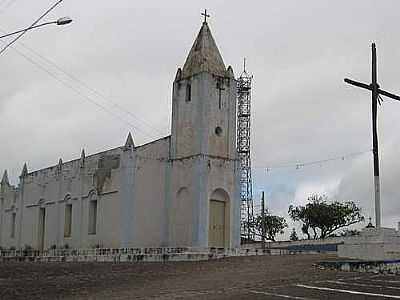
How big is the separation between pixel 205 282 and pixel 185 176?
630 inches

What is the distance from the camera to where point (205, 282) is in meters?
18.5

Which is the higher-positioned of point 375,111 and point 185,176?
point 375,111

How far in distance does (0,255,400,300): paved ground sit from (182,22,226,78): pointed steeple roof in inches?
509

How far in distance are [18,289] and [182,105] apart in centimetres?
1837

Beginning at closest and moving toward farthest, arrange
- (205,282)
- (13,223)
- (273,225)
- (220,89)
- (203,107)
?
(205,282), (203,107), (220,89), (13,223), (273,225)

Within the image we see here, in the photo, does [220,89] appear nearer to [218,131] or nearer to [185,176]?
[218,131]

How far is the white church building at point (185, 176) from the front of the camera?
110 feet

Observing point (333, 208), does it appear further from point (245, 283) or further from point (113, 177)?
point (245, 283)

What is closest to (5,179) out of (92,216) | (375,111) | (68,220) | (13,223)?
(13,223)

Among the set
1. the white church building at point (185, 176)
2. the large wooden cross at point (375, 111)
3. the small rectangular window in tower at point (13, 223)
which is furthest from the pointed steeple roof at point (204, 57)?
the small rectangular window in tower at point (13, 223)

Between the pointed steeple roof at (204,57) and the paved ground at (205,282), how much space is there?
1292 cm

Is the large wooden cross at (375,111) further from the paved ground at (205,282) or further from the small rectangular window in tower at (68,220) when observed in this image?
the small rectangular window in tower at (68,220)

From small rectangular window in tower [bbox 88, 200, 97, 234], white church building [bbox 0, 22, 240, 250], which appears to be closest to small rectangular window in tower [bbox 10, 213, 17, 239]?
small rectangular window in tower [bbox 88, 200, 97, 234]

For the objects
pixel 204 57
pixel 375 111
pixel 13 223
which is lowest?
pixel 13 223
